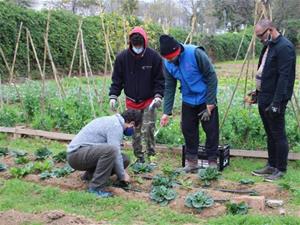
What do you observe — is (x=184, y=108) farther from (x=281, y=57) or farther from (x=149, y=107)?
(x=281, y=57)

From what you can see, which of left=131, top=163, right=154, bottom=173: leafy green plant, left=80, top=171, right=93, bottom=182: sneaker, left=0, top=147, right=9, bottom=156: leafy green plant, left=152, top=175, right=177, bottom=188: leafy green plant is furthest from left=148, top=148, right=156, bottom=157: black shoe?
left=0, top=147, right=9, bottom=156: leafy green plant

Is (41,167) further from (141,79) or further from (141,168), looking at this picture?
(141,79)

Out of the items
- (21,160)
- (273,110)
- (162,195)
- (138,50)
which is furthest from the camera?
(21,160)

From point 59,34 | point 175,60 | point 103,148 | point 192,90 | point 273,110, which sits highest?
point 59,34

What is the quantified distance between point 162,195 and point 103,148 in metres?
0.76

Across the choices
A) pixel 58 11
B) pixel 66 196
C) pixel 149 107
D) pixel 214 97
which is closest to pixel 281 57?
pixel 214 97

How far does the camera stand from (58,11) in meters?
19.5

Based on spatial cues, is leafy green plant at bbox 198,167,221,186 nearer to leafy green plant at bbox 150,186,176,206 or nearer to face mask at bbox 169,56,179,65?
leafy green plant at bbox 150,186,176,206

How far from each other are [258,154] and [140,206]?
2582 mm

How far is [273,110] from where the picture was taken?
→ 5344 millimetres

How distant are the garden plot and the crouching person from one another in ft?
0.67

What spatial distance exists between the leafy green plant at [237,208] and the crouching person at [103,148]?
1222mm

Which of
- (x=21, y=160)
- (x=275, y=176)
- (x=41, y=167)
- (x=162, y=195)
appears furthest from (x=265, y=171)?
(x=21, y=160)

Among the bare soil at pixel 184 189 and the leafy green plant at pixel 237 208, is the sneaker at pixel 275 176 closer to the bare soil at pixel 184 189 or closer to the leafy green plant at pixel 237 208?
the bare soil at pixel 184 189
